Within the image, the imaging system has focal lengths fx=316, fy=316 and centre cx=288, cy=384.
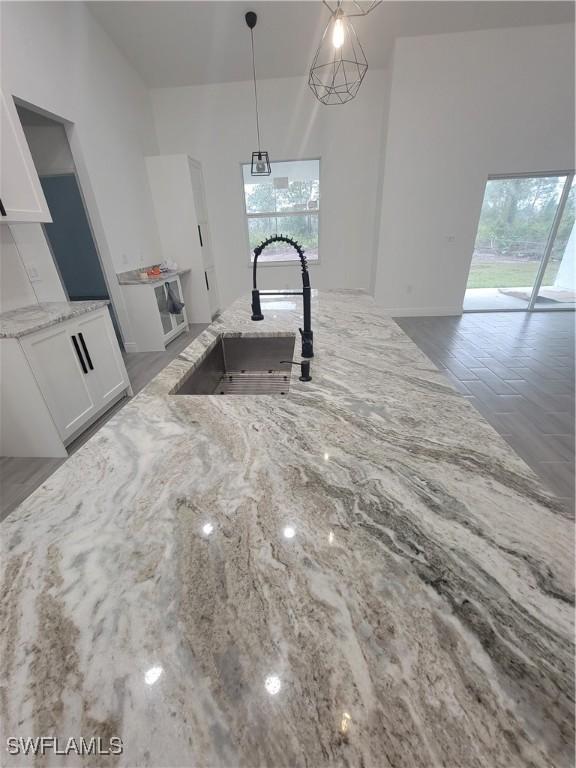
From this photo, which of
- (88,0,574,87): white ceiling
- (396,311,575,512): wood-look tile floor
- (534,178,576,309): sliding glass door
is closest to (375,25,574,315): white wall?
(88,0,574,87): white ceiling

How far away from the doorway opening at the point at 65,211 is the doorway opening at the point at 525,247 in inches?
206

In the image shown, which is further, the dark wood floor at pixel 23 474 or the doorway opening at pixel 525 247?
the doorway opening at pixel 525 247

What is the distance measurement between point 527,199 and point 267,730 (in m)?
6.10

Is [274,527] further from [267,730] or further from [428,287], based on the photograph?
[428,287]

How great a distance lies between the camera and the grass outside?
4.80 m

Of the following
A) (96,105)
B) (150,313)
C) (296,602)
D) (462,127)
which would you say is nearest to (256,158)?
(96,105)

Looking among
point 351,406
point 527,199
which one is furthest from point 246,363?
point 527,199

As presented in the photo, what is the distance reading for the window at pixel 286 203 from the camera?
4.80 metres

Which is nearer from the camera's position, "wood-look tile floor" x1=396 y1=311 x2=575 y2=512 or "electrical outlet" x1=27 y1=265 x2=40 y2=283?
"wood-look tile floor" x1=396 y1=311 x2=575 y2=512

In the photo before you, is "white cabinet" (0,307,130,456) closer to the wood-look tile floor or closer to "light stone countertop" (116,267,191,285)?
"light stone countertop" (116,267,191,285)

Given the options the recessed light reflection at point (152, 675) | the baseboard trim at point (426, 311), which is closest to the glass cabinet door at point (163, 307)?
the baseboard trim at point (426, 311)

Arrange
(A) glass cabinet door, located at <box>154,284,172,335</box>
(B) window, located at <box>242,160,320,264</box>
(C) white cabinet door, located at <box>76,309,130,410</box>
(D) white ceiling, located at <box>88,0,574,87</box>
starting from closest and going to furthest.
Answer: (C) white cabinet door, located at <box>76,309,130,410</box>, (D) white ceiling, located at <box>88,0,574,87</box>, (A) glass cabinet door, located at <box>154,284,172,335</box>, (B) window, located at <box>242,160,320,264</box>

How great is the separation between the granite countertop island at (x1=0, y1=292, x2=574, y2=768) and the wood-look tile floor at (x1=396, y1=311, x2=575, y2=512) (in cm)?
113

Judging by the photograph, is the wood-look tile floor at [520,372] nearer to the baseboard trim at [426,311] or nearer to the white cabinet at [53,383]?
the baseboard trim at [426,311]
